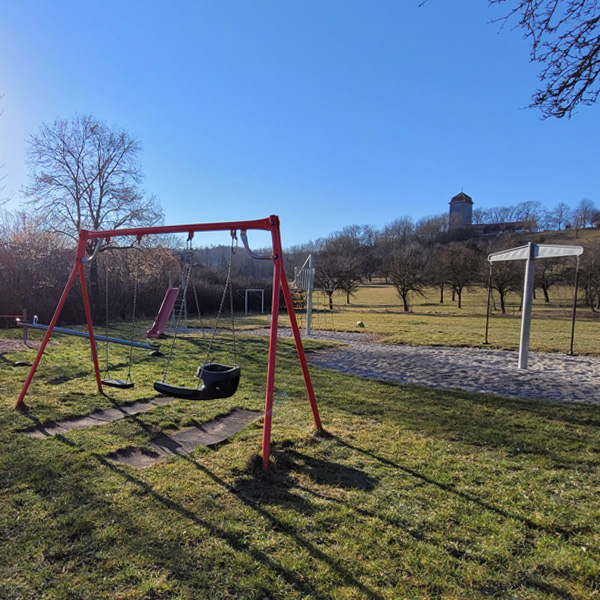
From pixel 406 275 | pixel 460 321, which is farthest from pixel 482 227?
pixel 460 321

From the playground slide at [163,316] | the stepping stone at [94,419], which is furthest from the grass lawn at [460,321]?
the stepping stone at [94,419]

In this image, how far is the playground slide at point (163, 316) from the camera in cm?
1152

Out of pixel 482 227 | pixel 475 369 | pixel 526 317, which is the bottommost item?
pixel 475 369

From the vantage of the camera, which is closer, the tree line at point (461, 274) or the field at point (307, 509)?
the field at point (307, 509)

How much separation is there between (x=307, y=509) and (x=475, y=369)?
6933 mm

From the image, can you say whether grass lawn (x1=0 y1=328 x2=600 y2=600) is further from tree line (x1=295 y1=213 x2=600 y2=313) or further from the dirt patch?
tree line (x1=295 y1=213 x2=600 y2=313)

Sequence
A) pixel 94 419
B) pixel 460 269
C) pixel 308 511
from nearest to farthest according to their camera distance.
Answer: pixel 308 511 < pixel 94 419 < pixel 460 269

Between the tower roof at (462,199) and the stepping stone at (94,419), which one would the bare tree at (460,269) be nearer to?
the stepping stone at (94,419)

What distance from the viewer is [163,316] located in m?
11.8

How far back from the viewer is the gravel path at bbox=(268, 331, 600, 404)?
688 cm

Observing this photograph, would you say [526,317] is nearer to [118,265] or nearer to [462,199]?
[118,265]

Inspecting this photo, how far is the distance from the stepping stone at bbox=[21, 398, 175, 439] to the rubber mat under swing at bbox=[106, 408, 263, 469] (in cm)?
86

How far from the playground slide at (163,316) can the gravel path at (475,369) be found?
15.1 ft

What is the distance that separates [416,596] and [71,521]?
2.04 metres
